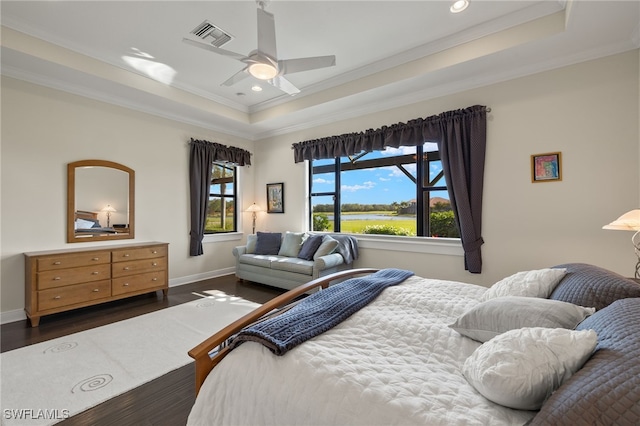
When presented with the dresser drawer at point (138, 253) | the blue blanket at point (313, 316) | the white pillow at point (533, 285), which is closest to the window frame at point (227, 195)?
the dresser drawer at point (138, 253)

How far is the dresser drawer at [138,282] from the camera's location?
3629mm

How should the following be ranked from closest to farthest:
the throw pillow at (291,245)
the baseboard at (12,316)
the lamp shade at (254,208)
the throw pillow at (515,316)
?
the throw pillow at (515,316), the baseboard at (12,316), the throw pillow at (291,245), the lamp shade at (254,208)

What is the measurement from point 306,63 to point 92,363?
3.14 m

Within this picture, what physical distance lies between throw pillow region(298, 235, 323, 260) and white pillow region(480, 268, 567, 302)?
2.85 meters

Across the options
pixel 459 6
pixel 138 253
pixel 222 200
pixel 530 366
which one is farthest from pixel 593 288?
pixel 222 200

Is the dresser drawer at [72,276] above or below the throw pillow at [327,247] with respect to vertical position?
below

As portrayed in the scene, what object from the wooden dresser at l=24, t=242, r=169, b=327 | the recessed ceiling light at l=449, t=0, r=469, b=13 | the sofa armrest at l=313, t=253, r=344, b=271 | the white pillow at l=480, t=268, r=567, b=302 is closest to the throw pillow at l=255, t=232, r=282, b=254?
the sofa armrest at l=313, t=253, r=344, b=271

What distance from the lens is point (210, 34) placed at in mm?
2965

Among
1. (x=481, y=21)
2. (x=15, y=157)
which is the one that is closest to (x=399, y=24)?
(x=481, y=21)

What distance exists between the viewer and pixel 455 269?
3.63 m

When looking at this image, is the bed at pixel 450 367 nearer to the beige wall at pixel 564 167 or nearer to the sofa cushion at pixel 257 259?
the beige wall at pixel 564 167

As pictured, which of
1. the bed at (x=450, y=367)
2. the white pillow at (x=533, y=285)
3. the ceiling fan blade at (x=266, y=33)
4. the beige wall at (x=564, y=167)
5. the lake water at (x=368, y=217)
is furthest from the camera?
the lake water at (x=368, y=217)

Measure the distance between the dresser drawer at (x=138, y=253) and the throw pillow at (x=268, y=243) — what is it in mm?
1451

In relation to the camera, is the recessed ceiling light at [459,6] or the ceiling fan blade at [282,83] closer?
the recessed ceiling light at [459,6]
